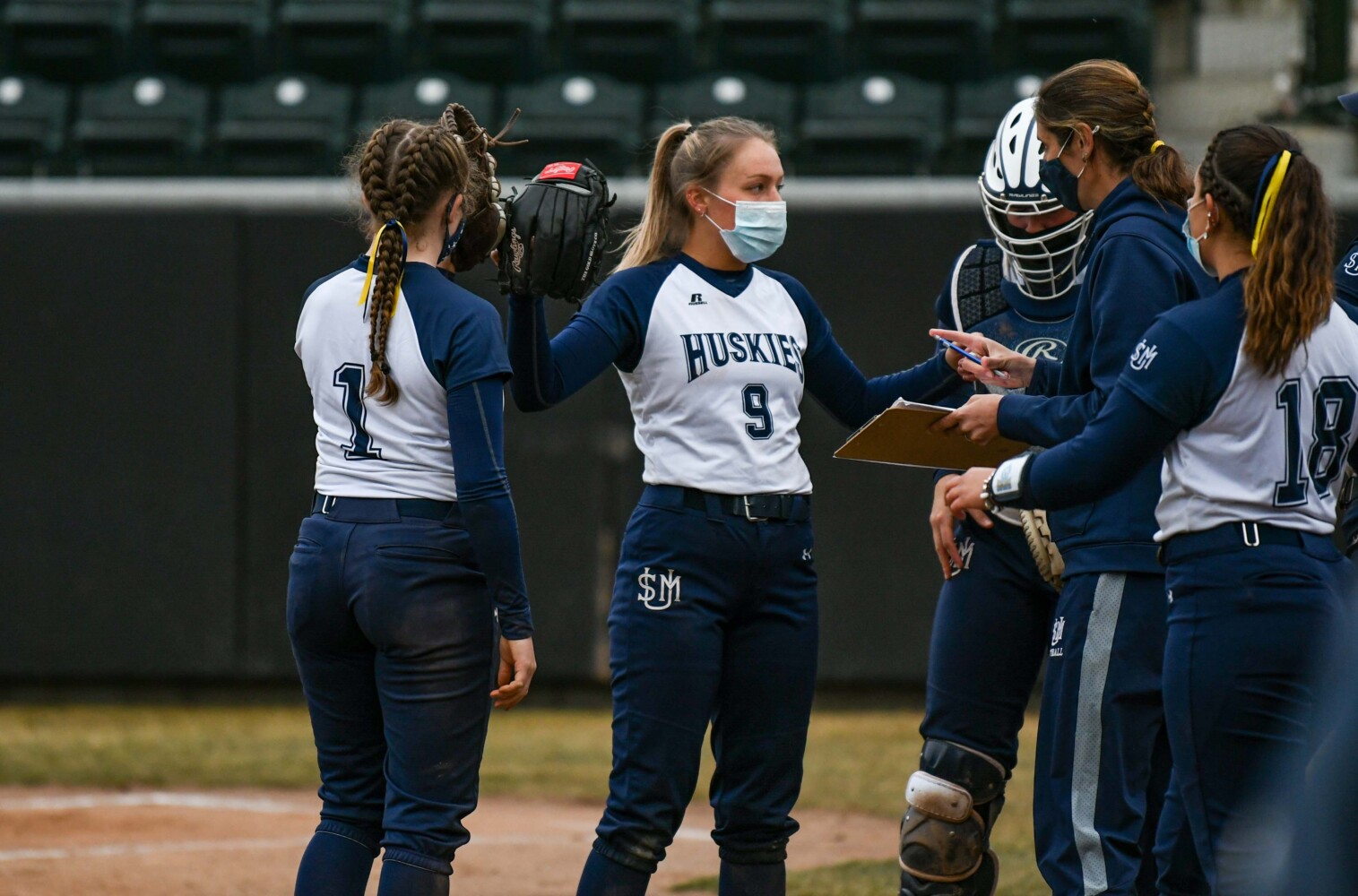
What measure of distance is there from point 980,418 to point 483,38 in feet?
27.4

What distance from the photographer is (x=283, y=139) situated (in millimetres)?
10102

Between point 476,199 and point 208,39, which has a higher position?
point 208,39

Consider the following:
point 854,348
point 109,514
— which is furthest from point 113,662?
point 854,348

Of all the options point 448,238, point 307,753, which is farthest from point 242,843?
point 448,238

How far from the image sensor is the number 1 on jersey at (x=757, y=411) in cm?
372

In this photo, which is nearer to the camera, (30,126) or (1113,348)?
(1113,348)

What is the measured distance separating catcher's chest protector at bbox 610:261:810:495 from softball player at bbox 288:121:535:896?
0.44 metres

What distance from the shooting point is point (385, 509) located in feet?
11.4

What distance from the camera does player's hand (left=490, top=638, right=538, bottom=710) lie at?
11.3 ft

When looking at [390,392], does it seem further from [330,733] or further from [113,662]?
[113,662]

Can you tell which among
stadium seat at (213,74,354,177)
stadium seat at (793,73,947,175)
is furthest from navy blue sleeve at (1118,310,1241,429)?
stadium seat at (213,74,354,177)

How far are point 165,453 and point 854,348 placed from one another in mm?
3726

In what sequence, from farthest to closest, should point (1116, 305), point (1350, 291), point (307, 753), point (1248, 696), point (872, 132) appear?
point (872, 132) → point (307, 753) → point (1350, 291) → point (1116, 305) → point (1248, 696)

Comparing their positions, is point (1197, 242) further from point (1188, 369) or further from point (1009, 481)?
point (1009, 481)
